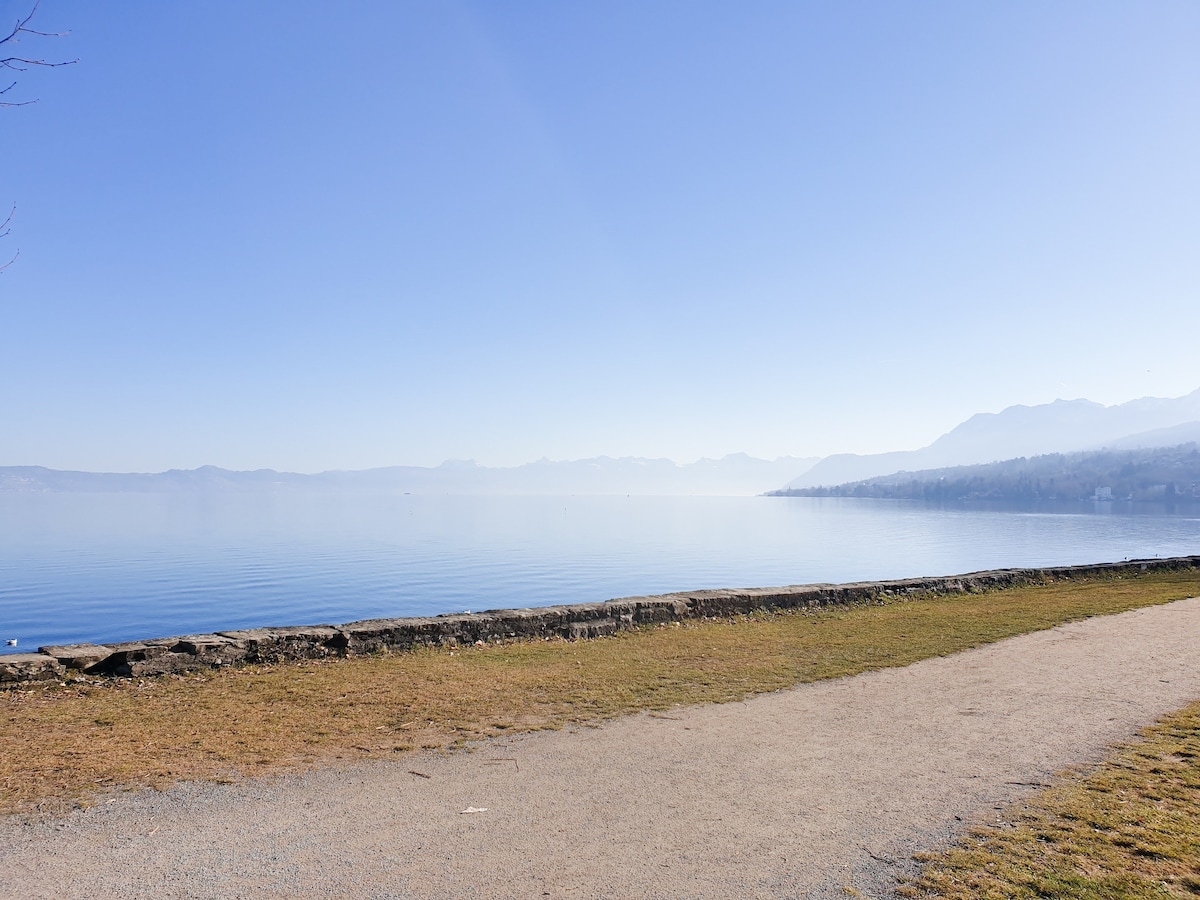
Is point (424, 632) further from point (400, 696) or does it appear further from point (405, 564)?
point (405, 564)

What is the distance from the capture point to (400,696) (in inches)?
319

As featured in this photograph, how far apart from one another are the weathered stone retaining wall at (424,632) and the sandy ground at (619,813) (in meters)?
5.11

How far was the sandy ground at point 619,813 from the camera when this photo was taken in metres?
3.89

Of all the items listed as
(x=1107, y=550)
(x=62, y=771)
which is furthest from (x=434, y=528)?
(x=62, y=771)

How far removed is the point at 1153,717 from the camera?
6.88m

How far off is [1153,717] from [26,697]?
12.2 m

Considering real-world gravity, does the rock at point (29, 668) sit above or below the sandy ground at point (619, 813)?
above

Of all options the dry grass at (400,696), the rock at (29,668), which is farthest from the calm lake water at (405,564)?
the dry grass at (400,696)

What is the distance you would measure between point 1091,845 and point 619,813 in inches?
112

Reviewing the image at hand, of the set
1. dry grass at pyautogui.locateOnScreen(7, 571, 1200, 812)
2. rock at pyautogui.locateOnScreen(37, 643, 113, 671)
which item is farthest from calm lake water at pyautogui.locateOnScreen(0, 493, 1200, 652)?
dry grass at pyautogui.locateOnScreen(7, 571, 1200, 812)

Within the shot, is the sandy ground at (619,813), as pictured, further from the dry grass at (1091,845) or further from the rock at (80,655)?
the rock at (80,655)

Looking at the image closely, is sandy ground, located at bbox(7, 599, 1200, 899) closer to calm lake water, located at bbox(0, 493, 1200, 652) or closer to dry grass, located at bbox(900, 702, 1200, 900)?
dry grass, located at bbox(900, 702, 1200, 900)

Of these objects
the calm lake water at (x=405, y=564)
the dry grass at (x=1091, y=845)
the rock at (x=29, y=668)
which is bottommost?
the calm lake water at (x=405, y=564)

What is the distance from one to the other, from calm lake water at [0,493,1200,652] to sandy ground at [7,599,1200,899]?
24199 millimetres
